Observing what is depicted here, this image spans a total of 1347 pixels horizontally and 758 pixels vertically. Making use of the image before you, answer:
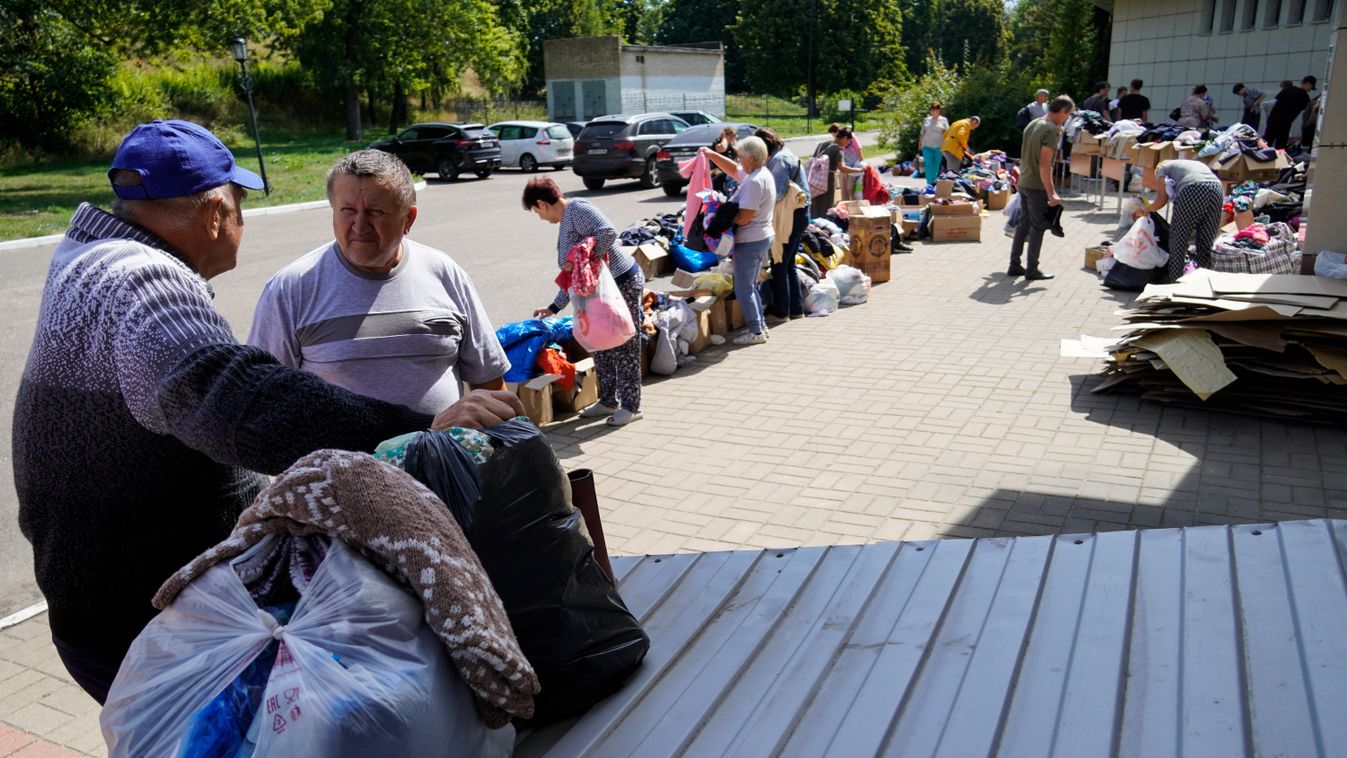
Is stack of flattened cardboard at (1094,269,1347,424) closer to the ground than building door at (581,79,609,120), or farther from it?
closer to the ground

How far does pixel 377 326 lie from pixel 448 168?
2707 cm

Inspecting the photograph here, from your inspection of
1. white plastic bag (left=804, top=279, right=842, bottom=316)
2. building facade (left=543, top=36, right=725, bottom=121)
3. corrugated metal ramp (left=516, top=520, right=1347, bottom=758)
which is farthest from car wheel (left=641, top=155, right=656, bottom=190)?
building facade (left=543, top=36, right=725, bottom=121)

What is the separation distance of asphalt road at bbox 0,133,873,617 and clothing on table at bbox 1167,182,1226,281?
249 inches

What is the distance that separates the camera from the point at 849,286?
1075cm

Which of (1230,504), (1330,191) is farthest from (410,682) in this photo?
(1330,191)

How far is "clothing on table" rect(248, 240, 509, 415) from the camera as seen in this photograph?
127 inches

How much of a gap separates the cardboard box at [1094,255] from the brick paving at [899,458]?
8.62 feet

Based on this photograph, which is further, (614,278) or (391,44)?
(391,44)

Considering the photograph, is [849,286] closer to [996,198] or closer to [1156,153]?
[1156,153]

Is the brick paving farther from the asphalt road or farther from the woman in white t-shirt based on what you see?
the asphalt road

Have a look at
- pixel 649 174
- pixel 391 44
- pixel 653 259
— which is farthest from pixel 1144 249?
pixel 391 44

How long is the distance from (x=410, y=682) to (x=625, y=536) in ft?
12.7

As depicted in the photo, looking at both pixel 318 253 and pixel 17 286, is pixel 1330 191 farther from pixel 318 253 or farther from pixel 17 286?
pixel 17 286

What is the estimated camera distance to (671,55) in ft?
170
